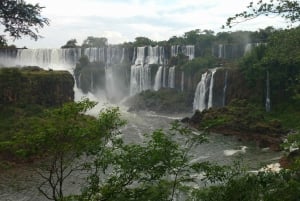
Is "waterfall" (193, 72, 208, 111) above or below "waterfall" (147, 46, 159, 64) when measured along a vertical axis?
below

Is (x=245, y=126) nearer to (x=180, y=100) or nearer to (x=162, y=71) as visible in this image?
(x=180, y=100)

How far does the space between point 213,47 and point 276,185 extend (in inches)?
2629

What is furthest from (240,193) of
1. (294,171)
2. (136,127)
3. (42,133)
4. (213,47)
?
(213,47)

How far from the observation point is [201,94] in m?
57.3

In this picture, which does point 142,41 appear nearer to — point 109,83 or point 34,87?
point 109,83

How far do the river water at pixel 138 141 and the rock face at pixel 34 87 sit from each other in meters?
11.0

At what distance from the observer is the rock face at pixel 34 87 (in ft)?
150

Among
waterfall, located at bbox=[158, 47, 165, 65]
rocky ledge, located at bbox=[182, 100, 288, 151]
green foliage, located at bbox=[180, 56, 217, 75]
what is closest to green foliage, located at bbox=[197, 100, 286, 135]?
rocky ledge, located at bbox=[182, 100, 288, 151]

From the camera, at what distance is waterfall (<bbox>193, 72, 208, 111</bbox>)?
5669 centimetres

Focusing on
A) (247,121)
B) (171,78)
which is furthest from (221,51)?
(247,121)

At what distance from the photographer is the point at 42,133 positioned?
11445 mm

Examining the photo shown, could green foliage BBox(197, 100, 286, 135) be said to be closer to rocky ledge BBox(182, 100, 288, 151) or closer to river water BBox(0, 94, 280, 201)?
rocky ledge BBox(182, 100, 288, 151)

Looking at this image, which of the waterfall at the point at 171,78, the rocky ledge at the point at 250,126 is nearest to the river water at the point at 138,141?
the rocky ledge at the point at 250,126

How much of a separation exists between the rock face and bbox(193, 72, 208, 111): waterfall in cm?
1745
